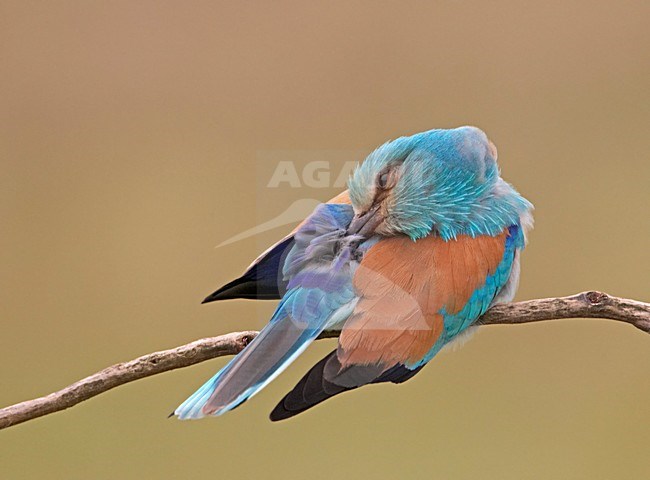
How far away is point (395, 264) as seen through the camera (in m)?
1.80

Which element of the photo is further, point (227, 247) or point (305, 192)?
point (227, 247)

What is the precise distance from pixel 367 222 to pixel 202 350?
1.41 ft

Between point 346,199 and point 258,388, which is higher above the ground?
point 346,199

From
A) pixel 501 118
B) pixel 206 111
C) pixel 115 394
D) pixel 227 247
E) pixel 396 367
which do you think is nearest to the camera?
pixel 396 367

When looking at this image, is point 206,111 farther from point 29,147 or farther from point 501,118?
point 501,118

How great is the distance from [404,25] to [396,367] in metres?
3.11

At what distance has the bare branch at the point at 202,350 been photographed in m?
1.45

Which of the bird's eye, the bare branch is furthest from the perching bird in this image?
the bare branch

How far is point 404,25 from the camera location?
4656mm

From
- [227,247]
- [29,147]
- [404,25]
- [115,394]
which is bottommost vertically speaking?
[115,394]

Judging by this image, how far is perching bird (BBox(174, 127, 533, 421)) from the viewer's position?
5.76ft

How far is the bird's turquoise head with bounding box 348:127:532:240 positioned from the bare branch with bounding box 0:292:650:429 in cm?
20

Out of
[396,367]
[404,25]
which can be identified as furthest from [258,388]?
[404,25]
